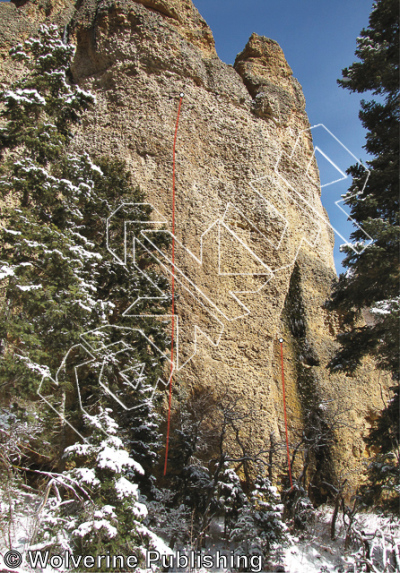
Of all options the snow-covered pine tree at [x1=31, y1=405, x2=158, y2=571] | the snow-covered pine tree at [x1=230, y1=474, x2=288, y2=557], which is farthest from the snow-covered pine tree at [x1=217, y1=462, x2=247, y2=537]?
the snow-covered pine tree at [x1=31, y1=405, x2=158, y2=571]

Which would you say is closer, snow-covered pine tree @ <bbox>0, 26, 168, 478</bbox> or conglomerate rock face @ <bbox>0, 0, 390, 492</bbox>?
snow-covered pine tree @ <bbox>0, 26, 168, 478</bbox>

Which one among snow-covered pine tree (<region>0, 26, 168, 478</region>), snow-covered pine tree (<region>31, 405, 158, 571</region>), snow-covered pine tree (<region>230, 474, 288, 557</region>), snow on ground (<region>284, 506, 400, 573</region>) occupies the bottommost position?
snow on ground (<region>284, 506, 400, 573</region>)

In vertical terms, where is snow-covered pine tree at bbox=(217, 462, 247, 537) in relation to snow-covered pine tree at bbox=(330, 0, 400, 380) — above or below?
below

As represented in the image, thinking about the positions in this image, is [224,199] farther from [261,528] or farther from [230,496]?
[261,528]

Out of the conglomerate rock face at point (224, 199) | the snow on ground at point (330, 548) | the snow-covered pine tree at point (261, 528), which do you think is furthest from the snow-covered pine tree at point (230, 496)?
the conglomerate rock face at point (224, 199)

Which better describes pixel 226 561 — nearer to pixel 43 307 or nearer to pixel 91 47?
pixel 43 307

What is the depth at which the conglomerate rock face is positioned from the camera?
417 inches

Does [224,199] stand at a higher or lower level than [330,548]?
higher

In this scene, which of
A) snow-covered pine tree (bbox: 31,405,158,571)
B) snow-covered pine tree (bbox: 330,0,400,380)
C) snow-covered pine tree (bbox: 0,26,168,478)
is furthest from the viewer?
snow-covered pine tree (bbox: 330,0,400,380)

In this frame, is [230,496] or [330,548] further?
[330,548]

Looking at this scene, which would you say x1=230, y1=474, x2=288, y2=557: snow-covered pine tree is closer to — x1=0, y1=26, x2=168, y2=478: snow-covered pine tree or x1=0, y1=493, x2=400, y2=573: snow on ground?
x1=0, y1=493, x2=400, y2=573: snow on ground

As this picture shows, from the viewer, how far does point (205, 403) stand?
9.56 metres

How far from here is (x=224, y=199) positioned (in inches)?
500

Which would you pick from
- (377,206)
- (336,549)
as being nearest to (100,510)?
(336,549)
